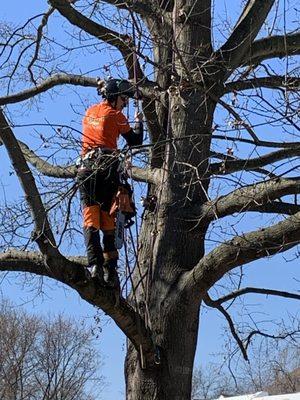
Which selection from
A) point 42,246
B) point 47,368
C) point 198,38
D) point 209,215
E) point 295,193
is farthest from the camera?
point 47,368

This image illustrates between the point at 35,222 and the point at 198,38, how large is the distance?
9.07ft

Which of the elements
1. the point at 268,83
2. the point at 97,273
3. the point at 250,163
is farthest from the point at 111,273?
the point at 268,83

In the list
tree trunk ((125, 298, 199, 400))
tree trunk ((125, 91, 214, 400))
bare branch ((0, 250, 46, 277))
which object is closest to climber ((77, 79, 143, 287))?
tree trunk ((125, 91, 214, 400))

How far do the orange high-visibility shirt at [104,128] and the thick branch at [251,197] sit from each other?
1.05 metres

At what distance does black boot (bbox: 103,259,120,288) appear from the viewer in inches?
272

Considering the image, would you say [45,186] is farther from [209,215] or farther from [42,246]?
[209,215]

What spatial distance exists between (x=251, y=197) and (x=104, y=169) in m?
1.27

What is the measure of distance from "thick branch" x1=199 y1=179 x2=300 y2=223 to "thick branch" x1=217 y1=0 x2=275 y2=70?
1.39 meters

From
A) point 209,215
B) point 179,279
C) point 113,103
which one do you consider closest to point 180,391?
point 179,279

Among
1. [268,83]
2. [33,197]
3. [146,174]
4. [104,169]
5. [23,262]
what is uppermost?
[268,83]

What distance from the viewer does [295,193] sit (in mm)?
6914

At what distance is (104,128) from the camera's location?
718 cm

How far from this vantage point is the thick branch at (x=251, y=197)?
683 centimetres

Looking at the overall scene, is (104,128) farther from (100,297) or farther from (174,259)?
(100,297)
